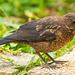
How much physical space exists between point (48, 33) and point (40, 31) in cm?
14

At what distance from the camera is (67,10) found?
31.6 feet

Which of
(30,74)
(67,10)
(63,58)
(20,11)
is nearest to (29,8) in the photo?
(20,11)

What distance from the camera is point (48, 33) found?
3.79 m

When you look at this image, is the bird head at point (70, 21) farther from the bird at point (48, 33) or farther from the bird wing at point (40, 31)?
the bird wing at point (40, 31)

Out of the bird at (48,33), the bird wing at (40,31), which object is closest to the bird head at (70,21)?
the bird at (48,33)

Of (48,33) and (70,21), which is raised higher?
(70,21)

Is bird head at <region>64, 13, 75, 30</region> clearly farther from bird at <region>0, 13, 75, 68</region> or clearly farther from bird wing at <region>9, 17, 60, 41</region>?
bird wing at <region>9, 17, 60, 41</region>

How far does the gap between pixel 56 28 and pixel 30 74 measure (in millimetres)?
842

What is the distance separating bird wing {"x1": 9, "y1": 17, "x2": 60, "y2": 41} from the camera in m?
3.76

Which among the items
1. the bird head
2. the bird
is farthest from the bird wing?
the bird head

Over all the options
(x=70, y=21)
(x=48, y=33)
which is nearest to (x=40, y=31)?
(x=48, y=33)

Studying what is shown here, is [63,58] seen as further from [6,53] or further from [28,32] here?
[6,53]

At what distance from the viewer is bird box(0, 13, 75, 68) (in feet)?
12.2

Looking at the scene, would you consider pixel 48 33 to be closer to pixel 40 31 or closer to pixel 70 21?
pixel 40 31
